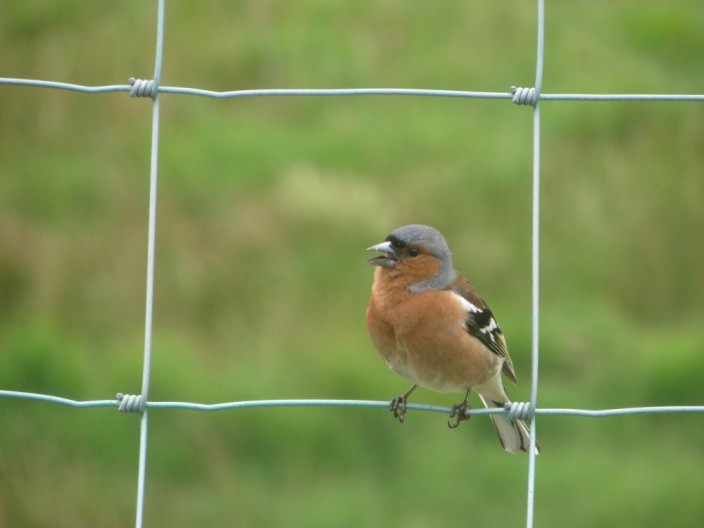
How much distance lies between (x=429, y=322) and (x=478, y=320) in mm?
216

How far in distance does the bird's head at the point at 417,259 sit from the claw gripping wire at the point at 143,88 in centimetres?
124

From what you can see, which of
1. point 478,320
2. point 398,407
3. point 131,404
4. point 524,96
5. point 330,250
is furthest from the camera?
point 330,250

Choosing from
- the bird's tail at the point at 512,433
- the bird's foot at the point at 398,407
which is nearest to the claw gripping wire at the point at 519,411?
the bird's foot at the point at 398,407

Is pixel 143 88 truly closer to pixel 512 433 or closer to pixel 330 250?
pixel 512 433

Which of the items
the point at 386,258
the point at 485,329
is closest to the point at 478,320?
the point at 485,329

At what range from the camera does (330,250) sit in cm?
721

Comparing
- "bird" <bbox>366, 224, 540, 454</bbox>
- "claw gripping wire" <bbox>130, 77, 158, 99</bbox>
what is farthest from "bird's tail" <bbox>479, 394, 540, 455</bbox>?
"claw gripping wire" <bbox>130, 77, 158, 99</bbox>

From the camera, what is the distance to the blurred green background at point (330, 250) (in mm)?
6016

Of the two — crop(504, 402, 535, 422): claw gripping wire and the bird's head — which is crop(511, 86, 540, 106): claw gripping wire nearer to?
crop(504, 402, 535, 422): claw gripping wire

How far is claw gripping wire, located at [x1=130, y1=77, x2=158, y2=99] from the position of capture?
328 cm

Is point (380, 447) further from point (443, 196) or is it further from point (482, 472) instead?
point (443, 196)

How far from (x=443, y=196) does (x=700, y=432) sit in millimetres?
2075

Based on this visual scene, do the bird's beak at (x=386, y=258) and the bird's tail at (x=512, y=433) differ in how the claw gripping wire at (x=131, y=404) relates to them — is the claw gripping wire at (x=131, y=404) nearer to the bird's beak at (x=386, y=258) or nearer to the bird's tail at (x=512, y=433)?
the bird's beak at (x=386, y=258)

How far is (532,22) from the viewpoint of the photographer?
27.7ft
